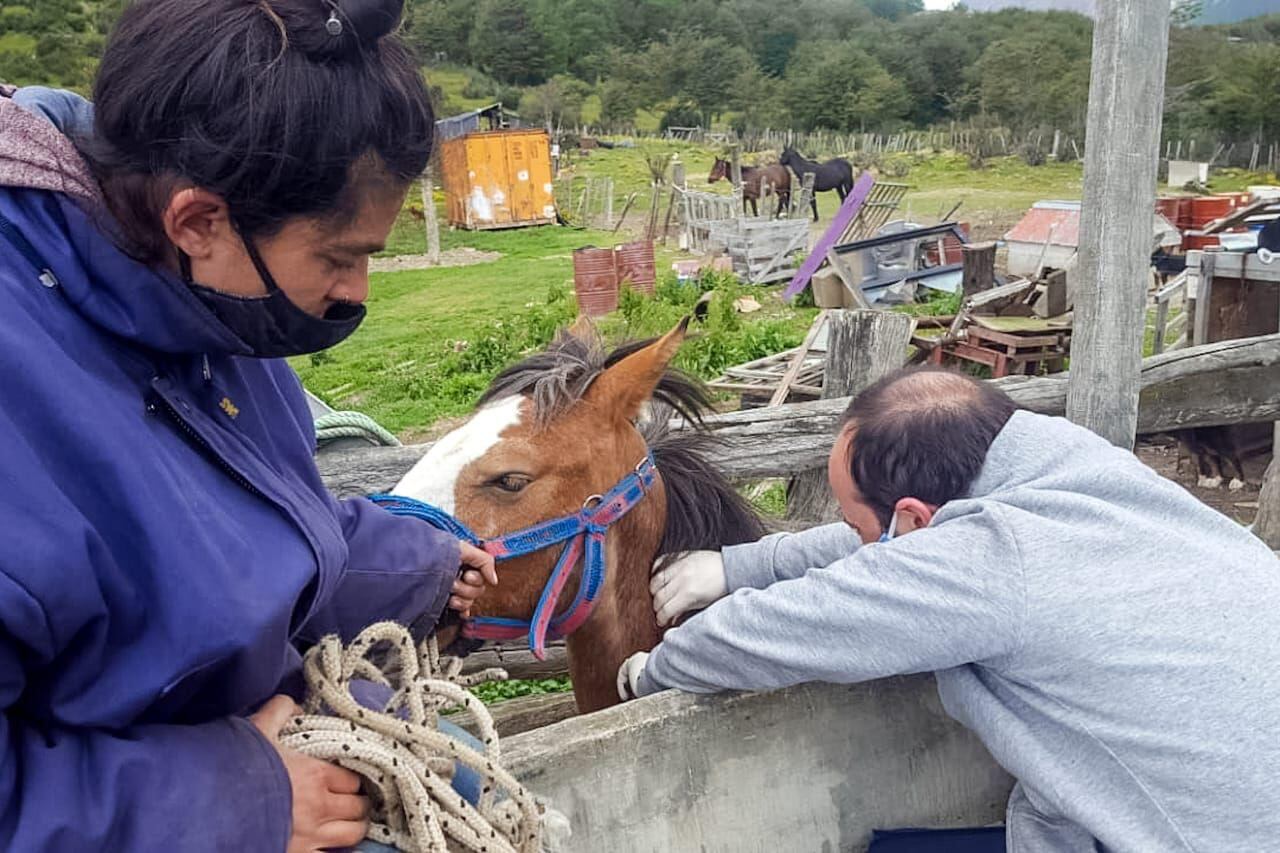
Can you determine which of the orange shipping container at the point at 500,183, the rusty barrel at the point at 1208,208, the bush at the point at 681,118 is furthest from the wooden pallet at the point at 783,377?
the bush at the point at 681,118

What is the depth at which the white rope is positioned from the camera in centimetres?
125

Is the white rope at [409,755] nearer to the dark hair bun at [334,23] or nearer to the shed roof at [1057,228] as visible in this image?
the dark hair bun at [334,23]

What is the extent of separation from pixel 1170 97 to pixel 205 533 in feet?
155

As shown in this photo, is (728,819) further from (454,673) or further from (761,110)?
(761,110)

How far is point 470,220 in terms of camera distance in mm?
27875

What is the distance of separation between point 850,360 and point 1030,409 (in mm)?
773

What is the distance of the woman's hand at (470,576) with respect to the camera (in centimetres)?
190

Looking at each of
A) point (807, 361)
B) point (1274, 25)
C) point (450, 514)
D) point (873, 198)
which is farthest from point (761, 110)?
point (450, 514)

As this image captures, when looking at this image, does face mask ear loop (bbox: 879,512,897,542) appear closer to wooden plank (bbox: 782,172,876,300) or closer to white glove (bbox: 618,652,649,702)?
white glove (bbox: 618,652,649,702)

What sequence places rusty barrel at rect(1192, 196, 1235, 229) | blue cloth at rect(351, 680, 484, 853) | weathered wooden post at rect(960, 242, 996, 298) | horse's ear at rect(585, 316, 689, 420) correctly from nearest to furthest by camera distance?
blue cloth at rect(351, 680, 484, 853)
horse's ear at rect(585, 316, 689, 420)
weathered wooden post at rect(960, 242, 996, 298)
rusty barrel at rect(1192, 196, 1235, 229)

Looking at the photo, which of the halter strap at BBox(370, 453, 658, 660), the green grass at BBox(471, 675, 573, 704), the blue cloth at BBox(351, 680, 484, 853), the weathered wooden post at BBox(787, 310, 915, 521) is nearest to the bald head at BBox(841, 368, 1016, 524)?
the halter strap at BBox(370, 453, 658, 660)

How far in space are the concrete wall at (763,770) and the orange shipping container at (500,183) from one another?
26.9 metres

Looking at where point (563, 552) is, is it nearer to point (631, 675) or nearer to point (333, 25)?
point (631, 675)

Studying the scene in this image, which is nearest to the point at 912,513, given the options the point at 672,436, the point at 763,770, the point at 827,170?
the point at 763,770
